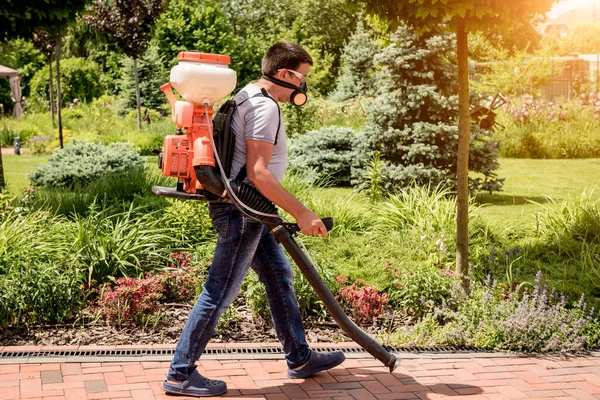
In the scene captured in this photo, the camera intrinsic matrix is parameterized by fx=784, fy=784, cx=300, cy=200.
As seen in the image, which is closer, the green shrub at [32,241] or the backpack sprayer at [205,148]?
the backpack sprayer at [205,148]

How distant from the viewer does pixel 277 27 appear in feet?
100

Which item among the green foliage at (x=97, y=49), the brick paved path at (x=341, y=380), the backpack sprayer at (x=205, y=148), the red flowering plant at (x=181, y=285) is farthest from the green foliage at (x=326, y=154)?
the green foliage at (x=97, y=49)

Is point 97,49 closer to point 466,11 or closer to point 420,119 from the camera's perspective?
point 420,119

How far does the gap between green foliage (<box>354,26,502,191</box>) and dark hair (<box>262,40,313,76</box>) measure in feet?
20.3

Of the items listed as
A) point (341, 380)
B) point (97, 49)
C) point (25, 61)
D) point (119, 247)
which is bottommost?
point (341, 380)

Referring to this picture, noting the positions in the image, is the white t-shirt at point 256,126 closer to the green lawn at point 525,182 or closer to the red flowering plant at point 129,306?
the red flowering plant at point 129,306

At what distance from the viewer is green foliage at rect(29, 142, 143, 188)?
9.45 meters

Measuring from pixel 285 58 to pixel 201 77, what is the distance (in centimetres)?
44

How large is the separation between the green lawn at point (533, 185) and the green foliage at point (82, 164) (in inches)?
176

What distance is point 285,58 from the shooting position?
376 centimetres

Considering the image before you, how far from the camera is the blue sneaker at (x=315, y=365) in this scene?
4188 mm

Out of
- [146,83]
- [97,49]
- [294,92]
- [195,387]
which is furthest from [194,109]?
[97,49]

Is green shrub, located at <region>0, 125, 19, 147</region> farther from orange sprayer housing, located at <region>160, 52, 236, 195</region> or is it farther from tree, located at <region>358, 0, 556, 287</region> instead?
orange sprayer housing, located at <region>160, 52, 236, 195</region>

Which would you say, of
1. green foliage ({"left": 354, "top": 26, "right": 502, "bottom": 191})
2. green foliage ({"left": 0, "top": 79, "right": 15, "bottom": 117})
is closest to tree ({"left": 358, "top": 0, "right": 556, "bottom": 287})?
green foliage ({"left": 354, "top": 26, "right": 502, "bottom": 191})
